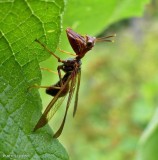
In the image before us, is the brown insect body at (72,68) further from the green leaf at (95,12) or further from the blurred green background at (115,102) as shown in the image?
the blurred green background at (115,102)

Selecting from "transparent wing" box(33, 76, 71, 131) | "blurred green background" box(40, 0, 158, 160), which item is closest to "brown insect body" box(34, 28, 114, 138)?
"transparent wing" box(33, 76, 71, 131)

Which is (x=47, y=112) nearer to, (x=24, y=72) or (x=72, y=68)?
(x=24, y=72)

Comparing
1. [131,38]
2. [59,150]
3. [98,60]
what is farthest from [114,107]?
[59,150]

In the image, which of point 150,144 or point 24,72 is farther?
point 150,144

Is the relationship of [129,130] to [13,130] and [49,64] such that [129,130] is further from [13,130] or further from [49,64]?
[13,130]

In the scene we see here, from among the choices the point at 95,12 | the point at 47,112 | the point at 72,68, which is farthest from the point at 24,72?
the point at 95,12

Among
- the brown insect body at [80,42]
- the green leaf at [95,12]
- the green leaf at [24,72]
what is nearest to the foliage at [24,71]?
the green leaf at [24,72]

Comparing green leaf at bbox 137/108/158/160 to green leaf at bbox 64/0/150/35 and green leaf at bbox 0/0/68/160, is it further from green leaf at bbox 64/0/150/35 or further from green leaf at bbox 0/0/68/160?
green leaf at bbox 0/0/68/160
